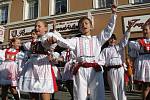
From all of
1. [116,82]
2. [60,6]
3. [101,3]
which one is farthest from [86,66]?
[60,6]

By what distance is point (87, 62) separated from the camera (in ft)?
16.5

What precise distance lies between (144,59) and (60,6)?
16071mm

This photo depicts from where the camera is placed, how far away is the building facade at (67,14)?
18.5 m

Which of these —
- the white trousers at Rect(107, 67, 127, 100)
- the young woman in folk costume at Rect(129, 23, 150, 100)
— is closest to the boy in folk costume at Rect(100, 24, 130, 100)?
the white trousers at Rect(107, 67, 127, 100)

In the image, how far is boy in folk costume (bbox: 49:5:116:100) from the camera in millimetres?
4879

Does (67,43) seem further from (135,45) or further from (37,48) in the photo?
(135,45)

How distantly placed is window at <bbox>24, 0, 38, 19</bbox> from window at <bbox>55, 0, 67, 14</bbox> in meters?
1.81

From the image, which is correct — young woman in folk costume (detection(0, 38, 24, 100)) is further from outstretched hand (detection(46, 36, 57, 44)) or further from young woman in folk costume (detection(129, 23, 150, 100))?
outstretched hand (detection(46, 36, 57, 44))

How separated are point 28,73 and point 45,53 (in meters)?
0.44

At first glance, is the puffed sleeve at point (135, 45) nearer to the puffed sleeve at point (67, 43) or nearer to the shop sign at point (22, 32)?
the puffed sleeve at point (67, 43)

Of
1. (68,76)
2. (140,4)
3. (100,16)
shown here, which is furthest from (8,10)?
(68,76)

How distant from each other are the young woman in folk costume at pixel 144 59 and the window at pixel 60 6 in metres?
15.4

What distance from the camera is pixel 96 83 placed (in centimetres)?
492

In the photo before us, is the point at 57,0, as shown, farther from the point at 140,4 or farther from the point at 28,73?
the point at 28,73
